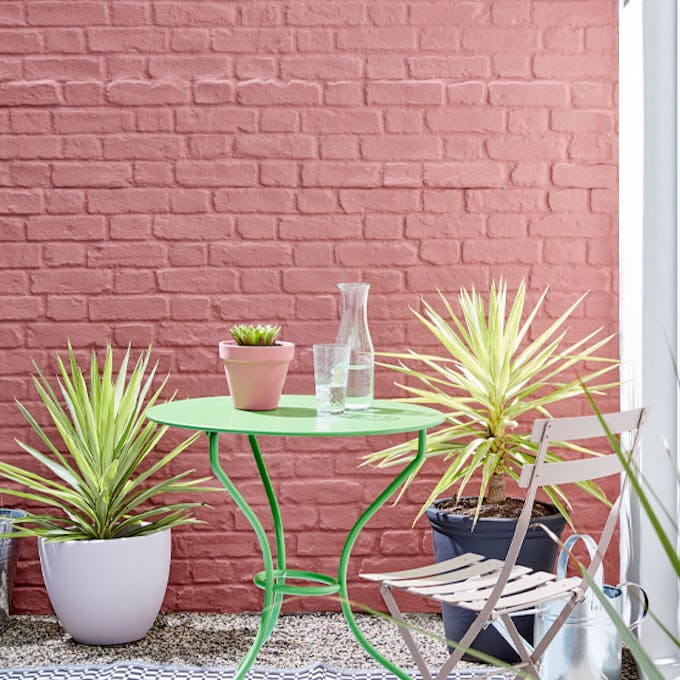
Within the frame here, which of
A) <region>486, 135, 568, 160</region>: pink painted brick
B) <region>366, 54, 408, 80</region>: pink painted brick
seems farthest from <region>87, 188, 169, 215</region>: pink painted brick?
<region>486, 135, 568, 160</region>: pink painted brick

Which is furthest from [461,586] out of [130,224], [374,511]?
[130,224]

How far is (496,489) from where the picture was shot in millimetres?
2879

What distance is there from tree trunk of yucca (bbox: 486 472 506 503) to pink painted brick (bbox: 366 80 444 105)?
127 cm

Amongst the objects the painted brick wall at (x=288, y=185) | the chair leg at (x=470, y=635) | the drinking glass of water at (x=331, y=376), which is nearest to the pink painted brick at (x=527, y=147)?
the painted brick wall at (x=288, y=185)

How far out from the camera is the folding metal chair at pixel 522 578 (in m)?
1.94

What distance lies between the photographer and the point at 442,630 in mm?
3131

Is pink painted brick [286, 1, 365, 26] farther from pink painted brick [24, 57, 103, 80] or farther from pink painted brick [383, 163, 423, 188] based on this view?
pink painted brick [24, 57, 103, 80]

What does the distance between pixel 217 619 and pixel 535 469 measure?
1.65 meters

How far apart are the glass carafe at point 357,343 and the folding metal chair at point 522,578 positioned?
18.5 inches

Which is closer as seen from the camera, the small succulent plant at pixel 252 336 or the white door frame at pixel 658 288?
the small succulent plant at pixel 252 336

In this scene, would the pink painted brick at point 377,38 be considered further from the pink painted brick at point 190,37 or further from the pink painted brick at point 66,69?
the pink painted brick at point 66,69

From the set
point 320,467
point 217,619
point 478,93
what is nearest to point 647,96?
point 478,93

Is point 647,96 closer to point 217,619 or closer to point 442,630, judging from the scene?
point 442,630

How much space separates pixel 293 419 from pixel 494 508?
A: 0.88 m
